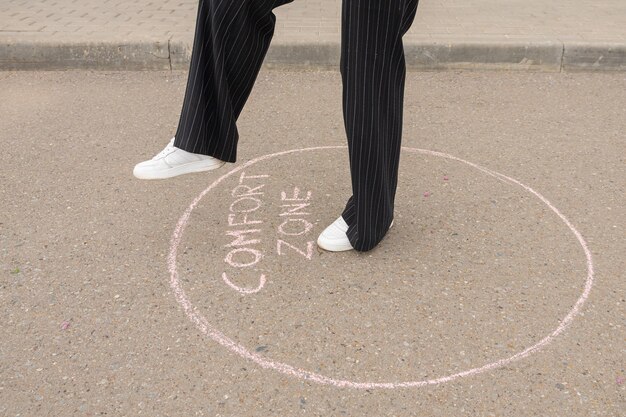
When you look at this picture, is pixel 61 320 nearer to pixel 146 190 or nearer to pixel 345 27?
pixel 146 190

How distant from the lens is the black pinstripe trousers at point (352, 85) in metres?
2.25

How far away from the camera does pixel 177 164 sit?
105 inches

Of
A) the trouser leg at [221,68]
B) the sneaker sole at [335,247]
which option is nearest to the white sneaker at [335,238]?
the sneaker sole at [335,247]

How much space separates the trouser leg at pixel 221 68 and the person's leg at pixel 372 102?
0.36 metres

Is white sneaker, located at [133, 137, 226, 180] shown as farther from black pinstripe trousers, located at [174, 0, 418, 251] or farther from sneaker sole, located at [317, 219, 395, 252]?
sneaker sole, located at [317, 219, 395, 252]

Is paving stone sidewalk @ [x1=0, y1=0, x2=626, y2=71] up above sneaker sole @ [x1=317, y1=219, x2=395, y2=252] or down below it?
above

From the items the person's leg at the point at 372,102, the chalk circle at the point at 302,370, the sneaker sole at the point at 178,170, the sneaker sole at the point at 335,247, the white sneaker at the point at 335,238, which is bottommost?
the chalk circle at the point at 302,370

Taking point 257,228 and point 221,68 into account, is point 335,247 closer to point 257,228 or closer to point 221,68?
point 257,228

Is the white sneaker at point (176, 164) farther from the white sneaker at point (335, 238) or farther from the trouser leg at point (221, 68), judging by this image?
the white sneaker at point (335, 238)

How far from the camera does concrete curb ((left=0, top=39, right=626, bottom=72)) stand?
4.78 meters

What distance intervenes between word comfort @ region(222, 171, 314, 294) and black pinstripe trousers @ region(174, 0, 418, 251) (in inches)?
9.7

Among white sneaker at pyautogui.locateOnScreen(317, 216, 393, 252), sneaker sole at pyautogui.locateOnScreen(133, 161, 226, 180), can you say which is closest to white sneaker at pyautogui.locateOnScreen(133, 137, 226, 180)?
sneaker sole at pyautogui.locateOnScreen(133, 161, 226, 180)

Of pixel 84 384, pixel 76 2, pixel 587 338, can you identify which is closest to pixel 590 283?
pixel 587 338

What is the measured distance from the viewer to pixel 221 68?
2.43 meters
